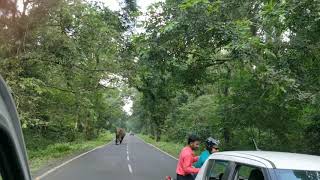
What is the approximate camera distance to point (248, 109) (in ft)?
69.5

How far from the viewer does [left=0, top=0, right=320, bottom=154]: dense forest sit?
14.4 meters

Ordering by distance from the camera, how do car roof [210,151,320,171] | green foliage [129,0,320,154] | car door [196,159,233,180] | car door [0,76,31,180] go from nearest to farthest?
car door [0,76,31,180] → car roof [210,151,320,171] → car door [196,159,233,180] → green foliage [129,0,320,154]

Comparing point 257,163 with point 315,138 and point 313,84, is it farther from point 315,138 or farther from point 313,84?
point 315,138

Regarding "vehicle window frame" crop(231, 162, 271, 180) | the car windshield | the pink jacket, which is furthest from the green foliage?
the car windshield

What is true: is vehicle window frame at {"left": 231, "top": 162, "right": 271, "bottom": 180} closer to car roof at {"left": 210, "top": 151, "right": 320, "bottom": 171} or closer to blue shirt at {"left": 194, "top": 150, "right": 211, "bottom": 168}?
car roof at {"left": 210, "top": 151, "right": 320, "bottom": 171}

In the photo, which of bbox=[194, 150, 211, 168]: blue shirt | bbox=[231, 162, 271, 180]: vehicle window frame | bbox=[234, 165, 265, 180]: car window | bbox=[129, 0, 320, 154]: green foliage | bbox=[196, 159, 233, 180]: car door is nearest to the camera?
bbox=[231, 162, 271, 180]: vehicle window frame

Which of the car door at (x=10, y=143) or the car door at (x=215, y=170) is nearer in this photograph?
the car door at (x=10, y=143)

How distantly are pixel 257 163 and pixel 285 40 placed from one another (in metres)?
11.4

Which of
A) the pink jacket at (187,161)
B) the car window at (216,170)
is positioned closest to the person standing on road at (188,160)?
the pink jacket at (187,161)

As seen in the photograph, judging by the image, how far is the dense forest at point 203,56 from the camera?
47.2ft

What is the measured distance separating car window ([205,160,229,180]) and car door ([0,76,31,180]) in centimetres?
482

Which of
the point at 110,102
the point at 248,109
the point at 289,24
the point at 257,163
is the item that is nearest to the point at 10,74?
the point at 248,109

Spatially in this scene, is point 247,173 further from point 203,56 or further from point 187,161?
point 203,56

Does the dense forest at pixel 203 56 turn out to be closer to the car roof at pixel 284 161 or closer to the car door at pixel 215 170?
the car door at pixel 215 170
